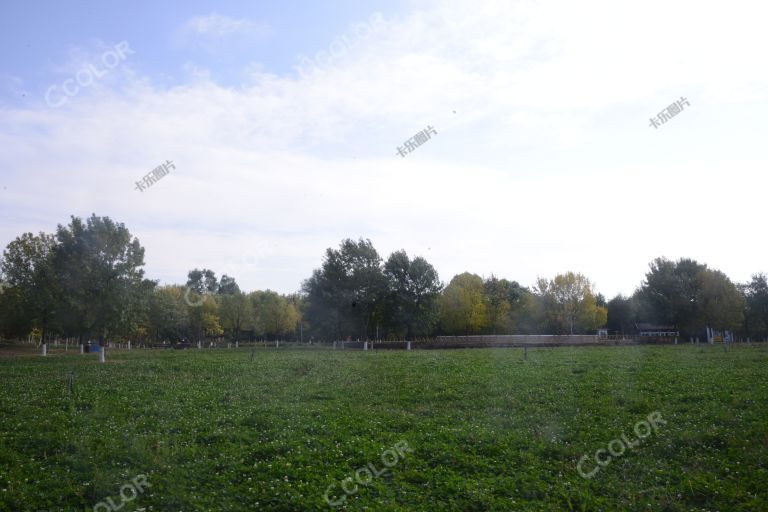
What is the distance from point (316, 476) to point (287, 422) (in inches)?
175

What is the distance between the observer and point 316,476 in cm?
1419

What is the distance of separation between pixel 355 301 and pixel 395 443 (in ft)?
187

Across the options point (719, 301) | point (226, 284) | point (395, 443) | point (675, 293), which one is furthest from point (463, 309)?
point (226, 284)

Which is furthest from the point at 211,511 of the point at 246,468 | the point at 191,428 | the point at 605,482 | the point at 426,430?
the point at 605,482

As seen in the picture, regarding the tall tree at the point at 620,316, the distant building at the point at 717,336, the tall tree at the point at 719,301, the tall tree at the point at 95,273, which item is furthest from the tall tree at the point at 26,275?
the tall tree at the point at 620,316

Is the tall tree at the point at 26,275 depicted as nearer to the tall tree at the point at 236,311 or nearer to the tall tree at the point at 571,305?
the tall tree at the point at 236,311

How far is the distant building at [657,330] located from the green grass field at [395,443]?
5668 cm

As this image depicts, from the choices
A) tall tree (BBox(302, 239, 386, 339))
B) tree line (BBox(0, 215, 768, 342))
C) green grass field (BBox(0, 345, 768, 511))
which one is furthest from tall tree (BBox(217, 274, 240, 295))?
green grass field (BBox(0, 345, 768, 511))

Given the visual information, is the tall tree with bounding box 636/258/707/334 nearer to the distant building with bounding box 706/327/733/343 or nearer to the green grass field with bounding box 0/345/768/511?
the distant building with bounding box 706/327/733/343

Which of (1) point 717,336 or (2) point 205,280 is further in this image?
(2) point 205,280

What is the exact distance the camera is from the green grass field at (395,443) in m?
13.1

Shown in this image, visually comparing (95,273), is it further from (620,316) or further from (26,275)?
(620,316)

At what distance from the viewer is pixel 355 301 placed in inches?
2879

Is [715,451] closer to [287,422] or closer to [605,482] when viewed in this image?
[605,482]
